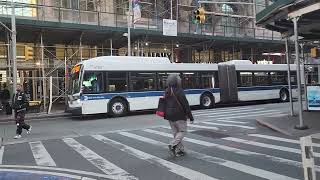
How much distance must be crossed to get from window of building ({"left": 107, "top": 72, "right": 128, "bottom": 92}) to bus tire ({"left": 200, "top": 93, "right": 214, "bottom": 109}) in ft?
17.3

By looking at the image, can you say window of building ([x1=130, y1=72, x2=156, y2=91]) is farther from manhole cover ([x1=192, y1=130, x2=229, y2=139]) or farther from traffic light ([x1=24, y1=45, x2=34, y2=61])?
manhole cover ([x1=192, y1=130, x2=229, y2=139])

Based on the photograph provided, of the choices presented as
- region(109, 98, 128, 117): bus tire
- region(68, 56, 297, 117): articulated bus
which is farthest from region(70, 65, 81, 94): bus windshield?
region(109, 98, 128, 117): bus tire

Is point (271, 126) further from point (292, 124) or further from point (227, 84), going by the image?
point (227, 84)

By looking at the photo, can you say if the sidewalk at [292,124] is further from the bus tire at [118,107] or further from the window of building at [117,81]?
the window of building at [117,81]

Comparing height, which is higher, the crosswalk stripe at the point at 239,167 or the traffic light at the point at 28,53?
the traffic light at the point at 28,53

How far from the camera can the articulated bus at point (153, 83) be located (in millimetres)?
22734

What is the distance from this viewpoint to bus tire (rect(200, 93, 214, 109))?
26.9 metres

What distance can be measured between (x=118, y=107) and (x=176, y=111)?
43.2ft

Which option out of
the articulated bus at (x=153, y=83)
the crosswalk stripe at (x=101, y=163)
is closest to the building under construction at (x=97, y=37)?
the articulated bus at (x=153, y=83)

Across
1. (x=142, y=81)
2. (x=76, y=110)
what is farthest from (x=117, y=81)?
(x=76, y=110)

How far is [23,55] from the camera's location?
30.2 m

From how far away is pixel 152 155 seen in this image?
10.7 metres

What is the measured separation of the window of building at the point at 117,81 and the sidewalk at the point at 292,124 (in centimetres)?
870

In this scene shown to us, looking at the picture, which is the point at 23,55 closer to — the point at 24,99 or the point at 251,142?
the point at 24,99
